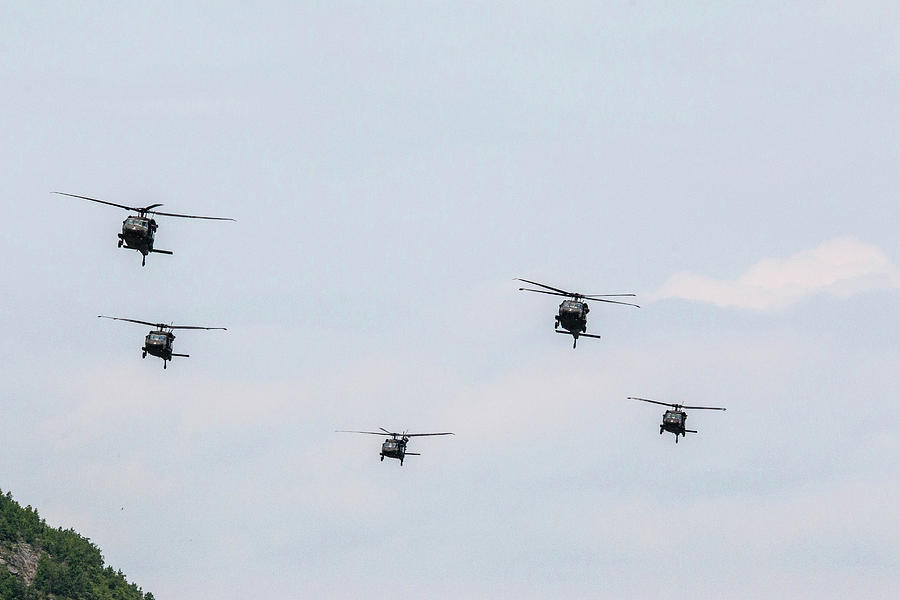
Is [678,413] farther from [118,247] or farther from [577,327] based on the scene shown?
[118,247]

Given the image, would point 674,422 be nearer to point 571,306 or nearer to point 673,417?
point 673,417

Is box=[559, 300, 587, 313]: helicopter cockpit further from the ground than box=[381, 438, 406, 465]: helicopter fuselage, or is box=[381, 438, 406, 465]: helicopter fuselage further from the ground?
box=[559, 300, 587, 313]: helicopter cockpit

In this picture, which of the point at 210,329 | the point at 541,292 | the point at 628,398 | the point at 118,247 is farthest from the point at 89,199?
the point at 628,398

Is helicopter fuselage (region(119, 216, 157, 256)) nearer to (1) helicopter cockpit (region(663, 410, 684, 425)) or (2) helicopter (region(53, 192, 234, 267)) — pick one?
(2) helicopter (region(53, 192, 234, 267))

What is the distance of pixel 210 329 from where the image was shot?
13250cm

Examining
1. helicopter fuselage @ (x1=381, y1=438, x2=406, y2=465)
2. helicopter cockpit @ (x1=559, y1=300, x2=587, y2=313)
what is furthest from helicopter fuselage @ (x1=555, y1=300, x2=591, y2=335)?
helicopter fuselage @ (x1=381, y1=438, x2=406, y2=465)

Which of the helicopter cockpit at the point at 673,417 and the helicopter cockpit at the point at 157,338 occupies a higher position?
the helicopter cockpit at the point at 673,417

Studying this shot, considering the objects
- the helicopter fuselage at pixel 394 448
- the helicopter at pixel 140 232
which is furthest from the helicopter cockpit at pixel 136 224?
the helicopter fuselage at pixel 394 448

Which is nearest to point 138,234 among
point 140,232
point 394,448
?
point 140,232

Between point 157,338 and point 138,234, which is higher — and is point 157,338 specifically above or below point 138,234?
below

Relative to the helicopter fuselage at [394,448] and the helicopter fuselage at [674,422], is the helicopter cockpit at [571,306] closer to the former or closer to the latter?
the helicopter fuselage at [674,422]

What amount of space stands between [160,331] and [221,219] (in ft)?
82.2

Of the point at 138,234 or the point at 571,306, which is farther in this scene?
the point at 571,306

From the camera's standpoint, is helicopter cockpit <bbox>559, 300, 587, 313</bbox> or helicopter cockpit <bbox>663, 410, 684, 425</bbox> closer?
helicopter cockpit <bbox>559, 300, 587, 313</bbox>
